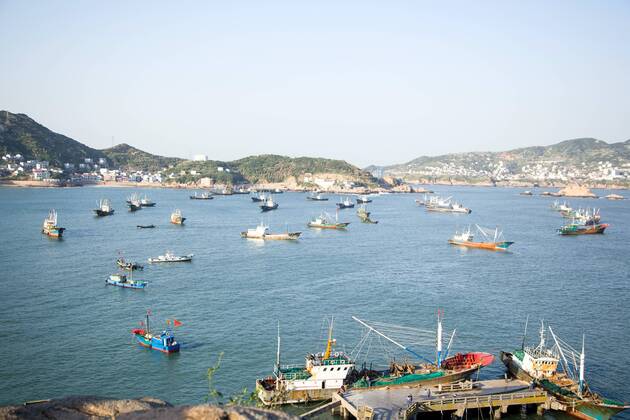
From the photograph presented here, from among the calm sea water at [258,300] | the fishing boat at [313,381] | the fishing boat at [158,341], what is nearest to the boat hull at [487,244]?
the calm sea water at [258,300]

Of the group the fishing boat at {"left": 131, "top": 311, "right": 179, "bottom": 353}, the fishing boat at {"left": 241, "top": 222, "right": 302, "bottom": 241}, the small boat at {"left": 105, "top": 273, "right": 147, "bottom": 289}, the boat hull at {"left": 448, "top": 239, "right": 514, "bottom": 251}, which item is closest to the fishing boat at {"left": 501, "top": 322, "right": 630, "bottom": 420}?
the fishing boat at {"left": 131, "top": 311, "right": 179, "bottom": 353}

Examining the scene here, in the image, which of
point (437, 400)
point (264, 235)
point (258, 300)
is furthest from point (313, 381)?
point (264, 235)

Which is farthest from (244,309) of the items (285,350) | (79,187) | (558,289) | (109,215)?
(79,187)

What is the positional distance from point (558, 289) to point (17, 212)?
89116mm

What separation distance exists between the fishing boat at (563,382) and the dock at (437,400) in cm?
75

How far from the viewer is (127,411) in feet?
28.8

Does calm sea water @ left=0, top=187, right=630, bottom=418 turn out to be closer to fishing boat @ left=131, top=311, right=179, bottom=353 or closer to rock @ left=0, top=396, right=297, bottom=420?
fishing boat @ left=131, top=311, right=179, bottom=353

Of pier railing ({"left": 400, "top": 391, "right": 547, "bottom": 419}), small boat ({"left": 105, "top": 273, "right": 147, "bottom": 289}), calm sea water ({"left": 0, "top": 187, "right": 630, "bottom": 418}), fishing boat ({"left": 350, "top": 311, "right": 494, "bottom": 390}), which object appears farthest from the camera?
small boat ({"left": 105, "top": 273, "right": 147, "bottom": 289})

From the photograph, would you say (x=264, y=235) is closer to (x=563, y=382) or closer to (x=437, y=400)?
(x=563, y=382)

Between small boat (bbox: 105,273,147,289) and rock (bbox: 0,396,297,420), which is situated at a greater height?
rock (bbox: 0,396,297,420)

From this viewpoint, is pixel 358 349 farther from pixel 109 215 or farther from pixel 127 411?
pixel 109 215

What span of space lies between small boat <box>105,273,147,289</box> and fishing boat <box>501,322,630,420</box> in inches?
Result: 1118

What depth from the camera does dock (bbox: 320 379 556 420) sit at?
22.0m

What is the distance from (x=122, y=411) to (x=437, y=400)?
55.5 feet
